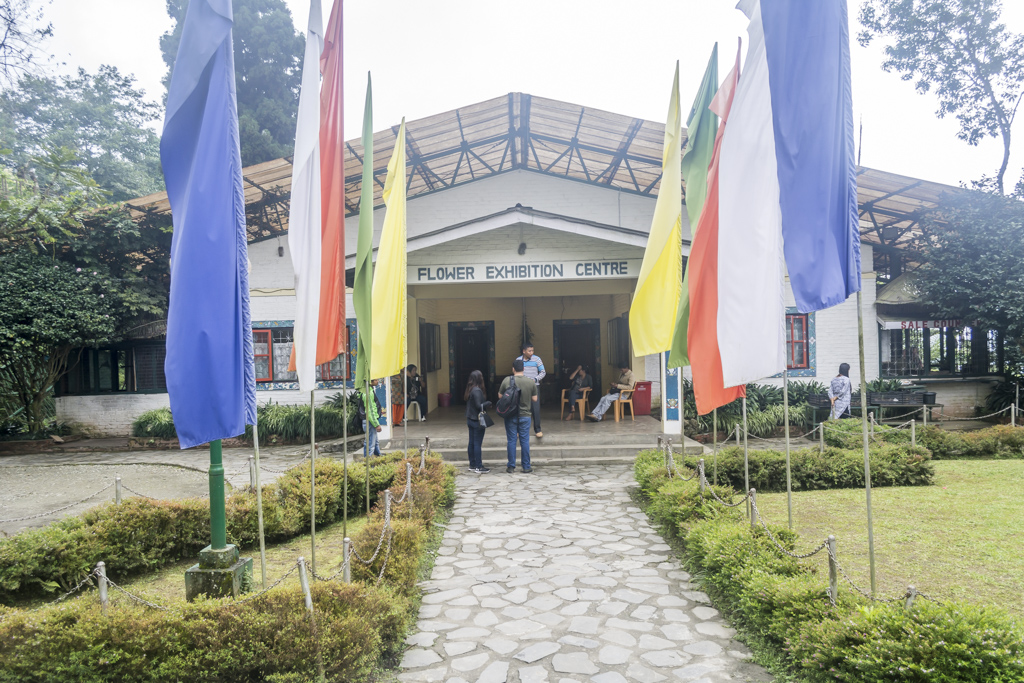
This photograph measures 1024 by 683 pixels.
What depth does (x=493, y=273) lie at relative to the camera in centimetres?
1228

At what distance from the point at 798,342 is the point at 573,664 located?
13.2m

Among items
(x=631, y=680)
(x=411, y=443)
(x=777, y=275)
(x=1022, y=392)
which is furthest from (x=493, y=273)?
(x=1022, y=392)

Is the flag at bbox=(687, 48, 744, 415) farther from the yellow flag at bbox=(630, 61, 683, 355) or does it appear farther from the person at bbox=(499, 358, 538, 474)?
the person at bbox=(499, 358, 538, 474)

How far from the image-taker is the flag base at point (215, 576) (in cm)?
436

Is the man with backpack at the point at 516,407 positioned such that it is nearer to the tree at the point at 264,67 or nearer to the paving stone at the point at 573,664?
the paving stone at the point at 573,664

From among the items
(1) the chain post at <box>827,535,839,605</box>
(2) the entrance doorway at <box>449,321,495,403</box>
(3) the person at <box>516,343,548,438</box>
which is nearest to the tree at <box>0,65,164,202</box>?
(2) the entrance doorway at <box>449,321,495,403</box>

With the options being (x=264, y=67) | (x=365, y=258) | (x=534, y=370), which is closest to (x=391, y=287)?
(x=365, y=258)

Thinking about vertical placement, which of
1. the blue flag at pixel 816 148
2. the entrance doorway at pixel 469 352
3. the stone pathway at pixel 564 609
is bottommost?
the stone pathway at pixel 564 609

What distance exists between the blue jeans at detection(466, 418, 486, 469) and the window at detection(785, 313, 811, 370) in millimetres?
8884

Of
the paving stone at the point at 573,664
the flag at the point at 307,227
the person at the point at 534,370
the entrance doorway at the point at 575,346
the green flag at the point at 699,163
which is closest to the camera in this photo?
the paving stone at the point at 573,664

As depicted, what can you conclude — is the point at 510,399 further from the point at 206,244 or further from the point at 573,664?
the point at 206,244

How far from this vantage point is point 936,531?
6.45m

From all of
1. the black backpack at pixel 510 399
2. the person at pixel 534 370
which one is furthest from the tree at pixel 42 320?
the black backpack at pixel 510 399

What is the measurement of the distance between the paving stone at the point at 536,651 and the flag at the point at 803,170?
8.27 ft
